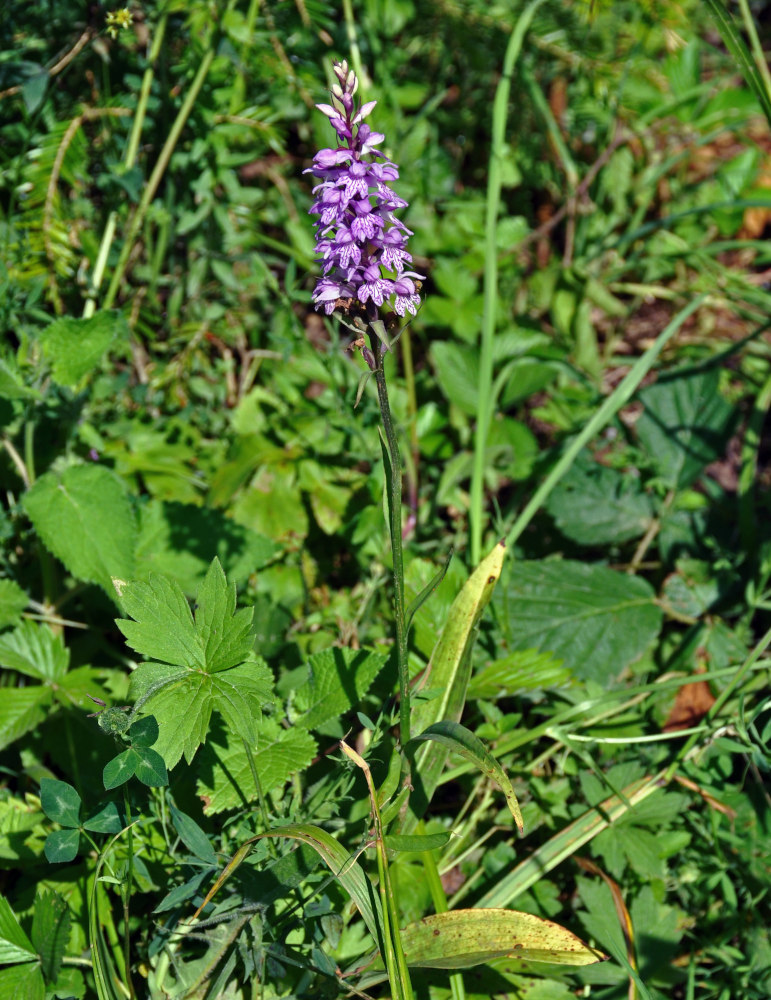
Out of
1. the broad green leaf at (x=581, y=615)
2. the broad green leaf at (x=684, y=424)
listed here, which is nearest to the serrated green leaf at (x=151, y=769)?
the broad green leaf at (x=581, y=615)

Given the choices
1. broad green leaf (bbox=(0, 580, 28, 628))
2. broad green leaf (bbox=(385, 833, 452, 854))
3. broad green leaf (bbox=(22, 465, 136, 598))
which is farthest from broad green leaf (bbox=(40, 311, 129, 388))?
broad green leaf (bbox=(385, 833, 452, 854))

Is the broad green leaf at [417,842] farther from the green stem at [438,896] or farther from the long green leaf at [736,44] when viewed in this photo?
the long green leaf at [736,44]

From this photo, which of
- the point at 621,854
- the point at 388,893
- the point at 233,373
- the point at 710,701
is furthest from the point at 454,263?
the point at 388,893

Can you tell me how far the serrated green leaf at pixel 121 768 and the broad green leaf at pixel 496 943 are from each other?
66 centimetres

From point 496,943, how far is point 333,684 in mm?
604

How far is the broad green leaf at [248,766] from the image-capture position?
1602mm

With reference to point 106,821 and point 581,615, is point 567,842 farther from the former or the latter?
point 106,821

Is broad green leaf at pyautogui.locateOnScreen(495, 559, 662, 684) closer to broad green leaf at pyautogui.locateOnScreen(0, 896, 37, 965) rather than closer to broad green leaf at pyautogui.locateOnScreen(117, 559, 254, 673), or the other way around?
broad green leaf at pyautogui.locateOnScreen(117, 559, 254, 673)

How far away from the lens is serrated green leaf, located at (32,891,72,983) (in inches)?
62.1

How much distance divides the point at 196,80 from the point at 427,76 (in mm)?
1485

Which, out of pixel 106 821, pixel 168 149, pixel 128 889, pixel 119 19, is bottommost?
pixel 128 889

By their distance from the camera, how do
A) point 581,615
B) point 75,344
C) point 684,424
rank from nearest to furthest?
point 75,344
point 581,615
point 684,424

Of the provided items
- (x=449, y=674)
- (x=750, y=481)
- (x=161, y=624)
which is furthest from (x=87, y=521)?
(x=750, y=481)

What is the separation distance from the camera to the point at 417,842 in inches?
58.0
